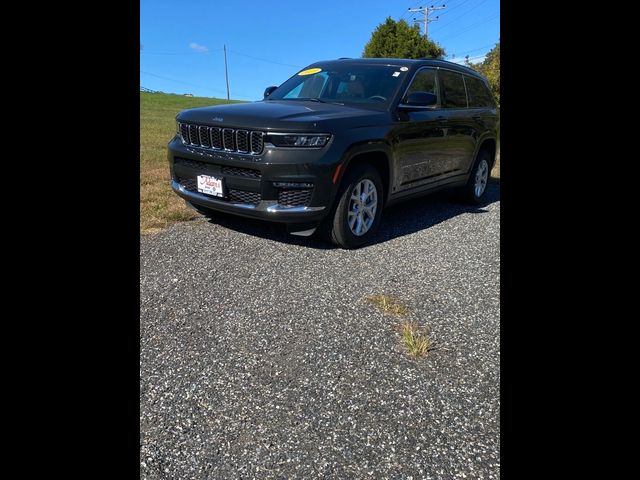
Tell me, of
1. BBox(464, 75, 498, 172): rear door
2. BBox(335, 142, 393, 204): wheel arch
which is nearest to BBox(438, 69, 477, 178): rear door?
BBox(464, 75, 498, 172): rear door

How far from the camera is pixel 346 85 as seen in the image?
16.7 feet

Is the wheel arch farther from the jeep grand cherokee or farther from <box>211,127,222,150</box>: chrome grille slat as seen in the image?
<box>211,127,222,150</box>: chrome grille slat

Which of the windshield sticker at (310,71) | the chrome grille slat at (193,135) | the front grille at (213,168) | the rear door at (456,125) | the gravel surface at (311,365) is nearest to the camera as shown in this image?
the gravel surface at (311,365)

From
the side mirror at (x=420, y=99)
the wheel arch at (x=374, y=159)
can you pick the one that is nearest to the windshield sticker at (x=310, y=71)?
the side mirror at (x=420, y=99)

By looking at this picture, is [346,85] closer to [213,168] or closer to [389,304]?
[213,168]

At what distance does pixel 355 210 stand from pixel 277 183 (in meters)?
0.86

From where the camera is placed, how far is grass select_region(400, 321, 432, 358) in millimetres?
2625

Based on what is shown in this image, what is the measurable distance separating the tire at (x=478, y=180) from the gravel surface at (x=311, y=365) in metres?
2.36

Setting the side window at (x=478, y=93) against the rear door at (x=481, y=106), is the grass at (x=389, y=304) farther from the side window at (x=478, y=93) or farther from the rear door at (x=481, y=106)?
the side window at (x=478, y=93)

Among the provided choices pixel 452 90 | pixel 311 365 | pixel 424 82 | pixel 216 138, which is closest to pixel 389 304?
Result: pixel 311 365

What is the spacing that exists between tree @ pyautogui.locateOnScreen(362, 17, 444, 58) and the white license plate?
76.7 ft

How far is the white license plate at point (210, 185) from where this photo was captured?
163 inches
